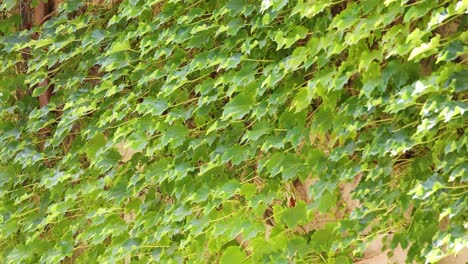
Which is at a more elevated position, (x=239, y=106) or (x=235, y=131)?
(x=239, y=106)

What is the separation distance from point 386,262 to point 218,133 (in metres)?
0.64

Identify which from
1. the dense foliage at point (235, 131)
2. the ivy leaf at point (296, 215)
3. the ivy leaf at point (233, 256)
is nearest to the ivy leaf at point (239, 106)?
the dense foliage at point (235, 131)

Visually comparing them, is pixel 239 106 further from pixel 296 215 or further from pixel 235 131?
pixel 296 215

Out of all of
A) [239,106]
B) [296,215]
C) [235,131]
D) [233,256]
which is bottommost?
[233,256]

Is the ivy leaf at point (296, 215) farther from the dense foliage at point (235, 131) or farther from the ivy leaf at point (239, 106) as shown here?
the ivy leaf at point (239, 106)

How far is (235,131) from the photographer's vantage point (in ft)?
8.05

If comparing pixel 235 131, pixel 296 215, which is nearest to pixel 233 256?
pixel 296 215

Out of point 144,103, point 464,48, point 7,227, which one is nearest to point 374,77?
point 464,48

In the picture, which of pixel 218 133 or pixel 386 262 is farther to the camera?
pixel 218 133

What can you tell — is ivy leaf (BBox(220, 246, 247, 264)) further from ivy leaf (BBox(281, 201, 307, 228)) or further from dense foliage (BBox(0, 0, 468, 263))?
ivy leaf (BBox(281, 201, 307, 228))

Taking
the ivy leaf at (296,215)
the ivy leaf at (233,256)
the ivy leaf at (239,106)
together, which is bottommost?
the ivy leaf at (233,256)

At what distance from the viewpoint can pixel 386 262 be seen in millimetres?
2305

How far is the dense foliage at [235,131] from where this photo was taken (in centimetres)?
195

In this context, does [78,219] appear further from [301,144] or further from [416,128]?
[416,128]
